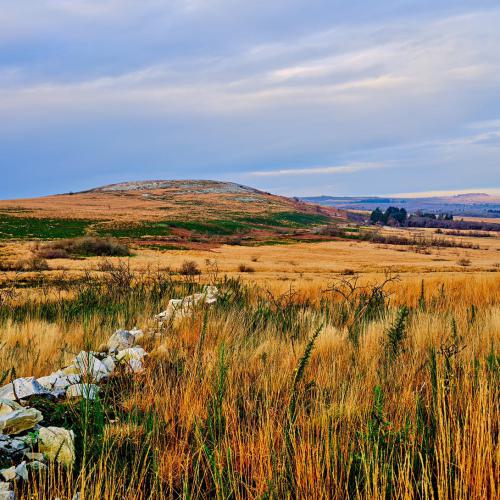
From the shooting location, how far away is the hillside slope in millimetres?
62594

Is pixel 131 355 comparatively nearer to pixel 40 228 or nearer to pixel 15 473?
pixel 15 473

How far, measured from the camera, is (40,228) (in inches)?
2386

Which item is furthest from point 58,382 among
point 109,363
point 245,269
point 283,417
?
point 245,269

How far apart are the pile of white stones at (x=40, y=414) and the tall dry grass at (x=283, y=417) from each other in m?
0.11

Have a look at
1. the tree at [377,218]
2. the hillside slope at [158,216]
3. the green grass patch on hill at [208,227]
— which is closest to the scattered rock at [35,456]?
the hillside slope at [158,216]

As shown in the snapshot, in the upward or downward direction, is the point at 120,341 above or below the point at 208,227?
below

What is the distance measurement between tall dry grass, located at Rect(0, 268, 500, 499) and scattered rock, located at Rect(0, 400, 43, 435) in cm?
28

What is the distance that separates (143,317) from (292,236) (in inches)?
2486

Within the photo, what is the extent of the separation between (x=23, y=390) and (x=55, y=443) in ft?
3.07

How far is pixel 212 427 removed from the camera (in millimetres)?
2754

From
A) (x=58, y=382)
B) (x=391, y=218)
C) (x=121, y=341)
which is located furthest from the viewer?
(x=391, y=218)

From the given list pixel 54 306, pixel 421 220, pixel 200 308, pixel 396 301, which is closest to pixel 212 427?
pixel 200 308

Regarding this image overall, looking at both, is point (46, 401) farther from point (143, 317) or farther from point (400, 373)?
point (143, 317)

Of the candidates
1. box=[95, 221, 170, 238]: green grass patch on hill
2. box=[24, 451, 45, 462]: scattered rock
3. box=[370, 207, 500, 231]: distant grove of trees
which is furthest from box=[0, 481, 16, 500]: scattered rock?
box=[370, 207, 500, 231]: distant grove of trees
